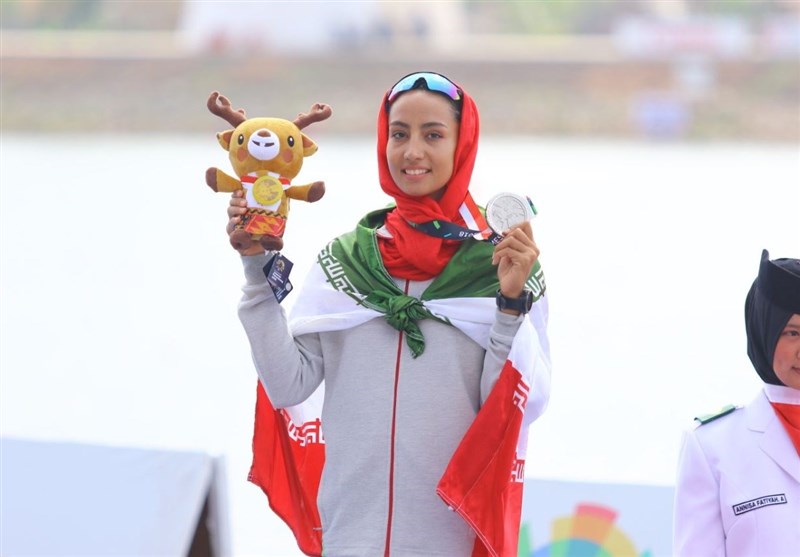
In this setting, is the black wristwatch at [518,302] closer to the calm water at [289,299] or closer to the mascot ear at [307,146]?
the mascot ear at [307,146]

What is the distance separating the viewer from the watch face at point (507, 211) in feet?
6.07

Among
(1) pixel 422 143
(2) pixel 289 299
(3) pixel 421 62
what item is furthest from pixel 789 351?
(3) pixel 421 62

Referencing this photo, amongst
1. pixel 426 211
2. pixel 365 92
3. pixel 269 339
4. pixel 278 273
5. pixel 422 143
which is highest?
pixel 365 92

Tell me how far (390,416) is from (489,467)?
17 centimetres

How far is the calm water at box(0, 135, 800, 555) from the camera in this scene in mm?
4012

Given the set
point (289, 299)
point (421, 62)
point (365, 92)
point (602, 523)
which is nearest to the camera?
point (602, 523)

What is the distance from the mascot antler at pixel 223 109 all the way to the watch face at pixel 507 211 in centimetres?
45

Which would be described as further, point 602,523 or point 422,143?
point 602,523

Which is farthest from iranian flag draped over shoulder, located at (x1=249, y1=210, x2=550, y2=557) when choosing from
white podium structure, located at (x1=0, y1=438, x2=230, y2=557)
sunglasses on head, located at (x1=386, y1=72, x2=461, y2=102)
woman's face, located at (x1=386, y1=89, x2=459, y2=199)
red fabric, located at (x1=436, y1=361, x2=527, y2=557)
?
white podium structure, located at (x1=0, y1=438, x2=230, y2=557)

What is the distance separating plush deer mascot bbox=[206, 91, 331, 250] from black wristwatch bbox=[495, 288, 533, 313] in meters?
0.33

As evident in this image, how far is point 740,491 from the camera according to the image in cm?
192

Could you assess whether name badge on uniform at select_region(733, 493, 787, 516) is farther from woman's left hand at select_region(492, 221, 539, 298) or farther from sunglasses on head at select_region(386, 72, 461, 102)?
sunglasses on head at select_region(386, 72, 461, 102)

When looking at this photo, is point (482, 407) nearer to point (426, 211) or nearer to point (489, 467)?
point (489, 467)

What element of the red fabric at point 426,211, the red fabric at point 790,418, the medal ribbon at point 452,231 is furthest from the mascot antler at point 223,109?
the red fabric at point 790,418
